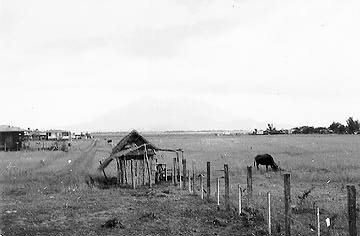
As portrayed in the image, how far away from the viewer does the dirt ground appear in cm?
1366

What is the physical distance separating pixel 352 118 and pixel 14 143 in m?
116

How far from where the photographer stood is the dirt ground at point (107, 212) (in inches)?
538

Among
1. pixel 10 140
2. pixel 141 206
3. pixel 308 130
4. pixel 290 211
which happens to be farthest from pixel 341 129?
pixel 290 211

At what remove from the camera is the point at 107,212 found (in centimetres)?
1695

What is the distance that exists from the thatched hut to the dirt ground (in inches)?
45.9

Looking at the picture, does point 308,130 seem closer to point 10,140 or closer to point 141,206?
point 10,140

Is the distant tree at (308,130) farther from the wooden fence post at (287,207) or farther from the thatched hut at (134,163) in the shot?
the wooden fence post at (287,207)

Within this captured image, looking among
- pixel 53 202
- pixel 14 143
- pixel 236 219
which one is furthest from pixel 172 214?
pixel 14 143

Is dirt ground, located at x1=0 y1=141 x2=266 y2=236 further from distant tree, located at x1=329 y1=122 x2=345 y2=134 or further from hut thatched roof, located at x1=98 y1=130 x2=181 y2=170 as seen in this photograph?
distant tree, located at x1=329 y1=122 x2=345 y2=134

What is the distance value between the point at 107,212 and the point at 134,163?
9.95 metres

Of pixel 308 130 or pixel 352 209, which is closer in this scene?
pixel 352 209

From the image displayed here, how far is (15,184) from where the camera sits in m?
25.8

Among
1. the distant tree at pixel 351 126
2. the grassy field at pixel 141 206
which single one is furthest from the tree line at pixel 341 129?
the grassy field at pixel 141 206

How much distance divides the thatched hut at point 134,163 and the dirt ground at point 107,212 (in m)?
1.17
